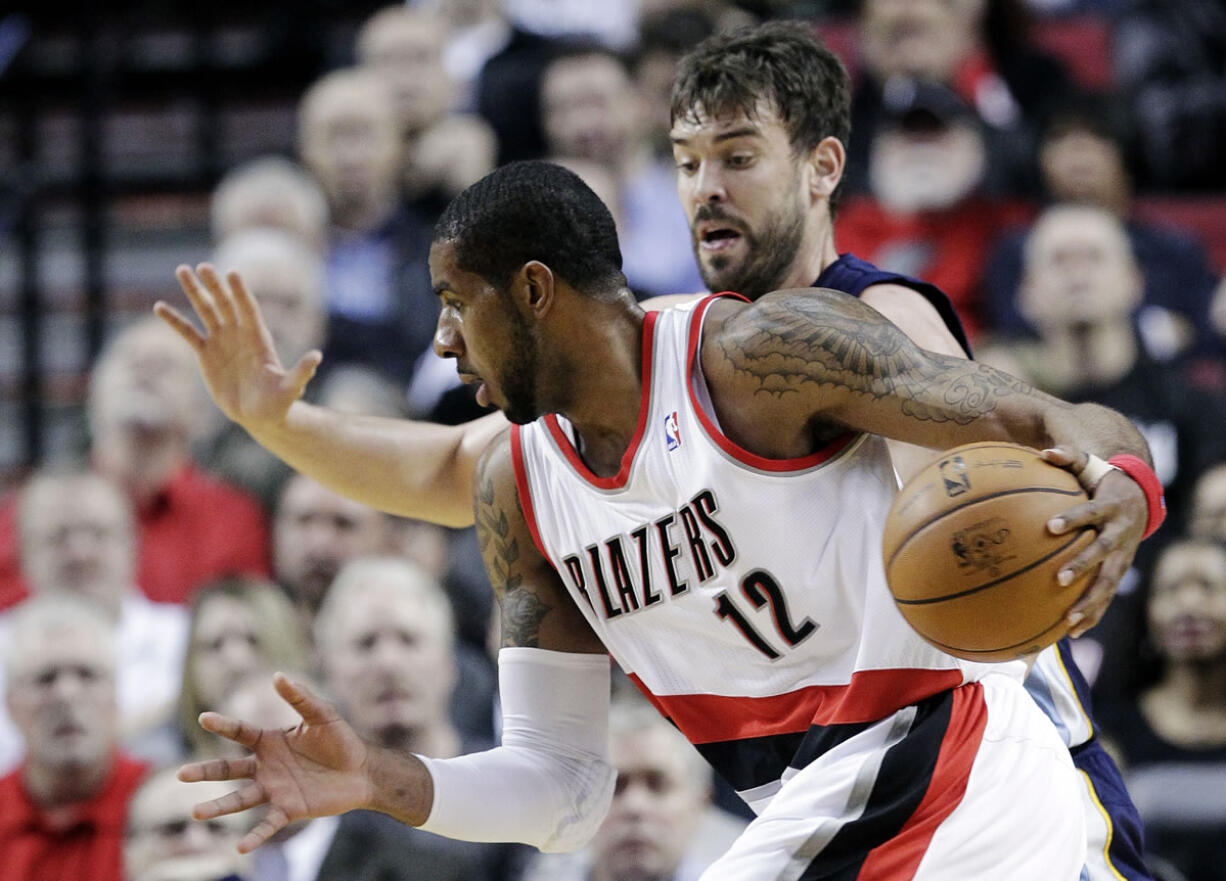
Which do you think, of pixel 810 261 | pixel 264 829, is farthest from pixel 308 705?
pixel 810 261

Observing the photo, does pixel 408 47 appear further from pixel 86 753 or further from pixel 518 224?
pixel 518 224

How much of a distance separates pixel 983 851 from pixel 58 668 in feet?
12.1

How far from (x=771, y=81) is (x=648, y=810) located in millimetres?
2466

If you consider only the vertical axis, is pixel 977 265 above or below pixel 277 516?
above

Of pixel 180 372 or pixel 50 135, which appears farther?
pixel 50 135

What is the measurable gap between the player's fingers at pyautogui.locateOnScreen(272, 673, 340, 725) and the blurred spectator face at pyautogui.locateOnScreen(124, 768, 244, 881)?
2316 mm

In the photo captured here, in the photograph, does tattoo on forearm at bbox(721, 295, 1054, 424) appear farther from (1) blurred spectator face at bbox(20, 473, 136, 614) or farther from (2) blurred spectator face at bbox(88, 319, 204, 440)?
(2) blurred spectator face at bbox(88, 319, 204, 440)

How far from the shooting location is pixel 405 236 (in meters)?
7.59

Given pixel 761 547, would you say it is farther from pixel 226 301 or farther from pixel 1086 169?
pixel 1086 169

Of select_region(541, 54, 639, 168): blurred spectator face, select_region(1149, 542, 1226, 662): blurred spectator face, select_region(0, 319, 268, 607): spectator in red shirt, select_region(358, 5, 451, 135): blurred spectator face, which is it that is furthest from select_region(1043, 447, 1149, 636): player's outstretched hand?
select_region(358, 5, 451, 135): blurred spectator face

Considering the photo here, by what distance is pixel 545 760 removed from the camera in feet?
11.7

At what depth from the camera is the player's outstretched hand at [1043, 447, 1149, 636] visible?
2711mm

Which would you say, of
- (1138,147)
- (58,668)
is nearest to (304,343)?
(58,668)

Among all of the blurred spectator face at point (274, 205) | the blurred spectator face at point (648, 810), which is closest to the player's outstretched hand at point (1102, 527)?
the blurred spectator face at point (648, 810)
